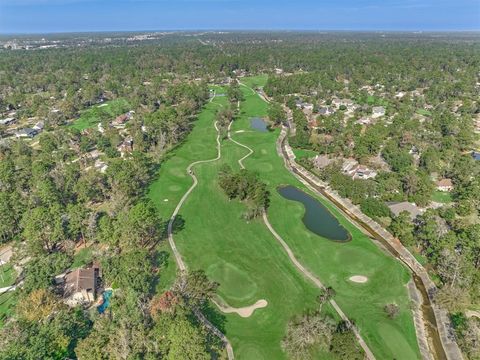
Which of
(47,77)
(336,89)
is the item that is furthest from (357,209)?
(47,77)

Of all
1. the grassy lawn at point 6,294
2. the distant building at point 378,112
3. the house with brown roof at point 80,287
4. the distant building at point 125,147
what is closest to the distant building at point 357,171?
the distant building at point 378,112

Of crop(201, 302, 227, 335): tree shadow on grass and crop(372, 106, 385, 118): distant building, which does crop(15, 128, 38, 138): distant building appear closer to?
crop(201, 302, 227, 335): tree shadow on grass

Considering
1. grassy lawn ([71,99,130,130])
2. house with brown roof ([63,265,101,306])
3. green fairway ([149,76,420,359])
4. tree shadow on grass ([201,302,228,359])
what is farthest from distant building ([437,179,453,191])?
grassy lawn ([71,99,130,130])

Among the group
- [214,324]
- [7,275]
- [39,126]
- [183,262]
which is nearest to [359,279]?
[214,324]

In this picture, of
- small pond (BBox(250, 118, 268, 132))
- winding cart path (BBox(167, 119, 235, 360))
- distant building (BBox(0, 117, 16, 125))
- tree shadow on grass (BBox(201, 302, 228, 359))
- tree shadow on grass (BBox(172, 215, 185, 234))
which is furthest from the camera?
distant building (BBox(0, 117, 16, 125))

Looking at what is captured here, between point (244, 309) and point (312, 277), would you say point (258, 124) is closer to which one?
point (312, 277)

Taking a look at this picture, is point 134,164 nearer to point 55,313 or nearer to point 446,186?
point 55,313
